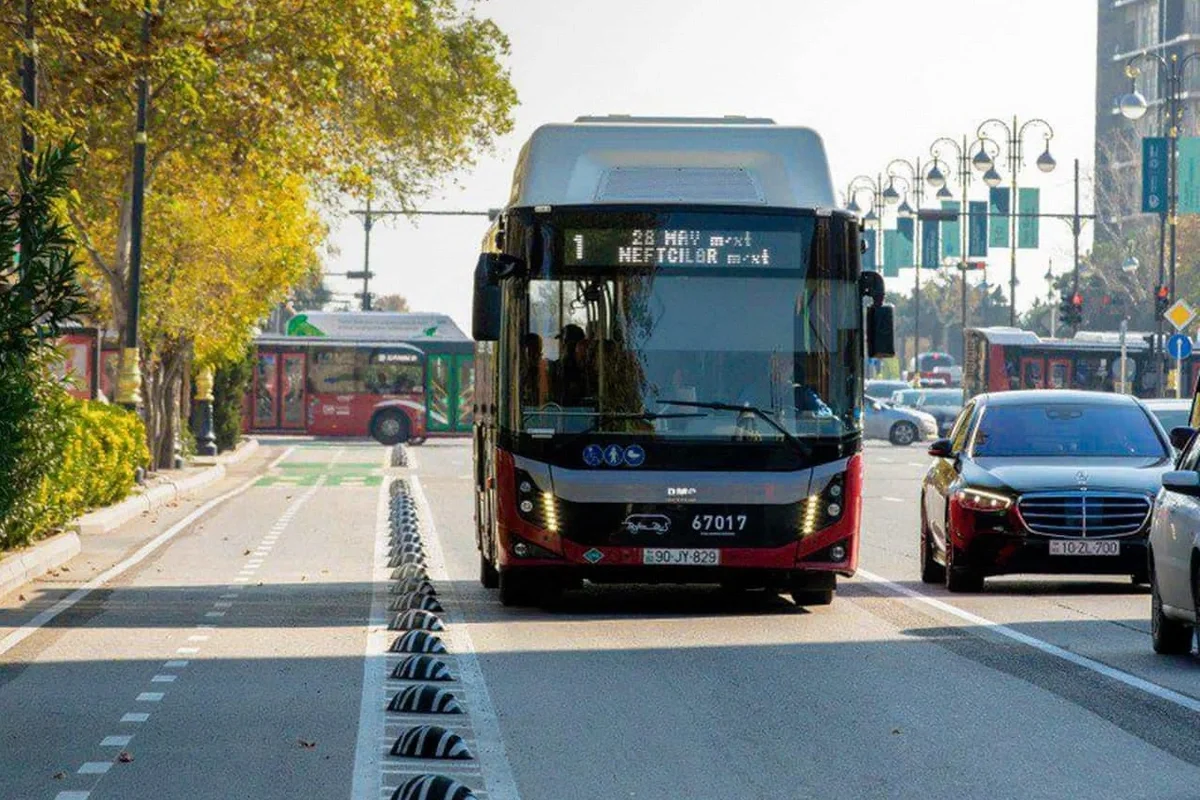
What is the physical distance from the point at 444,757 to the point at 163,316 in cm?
3619

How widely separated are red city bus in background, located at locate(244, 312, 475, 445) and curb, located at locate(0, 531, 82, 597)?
4503 cm

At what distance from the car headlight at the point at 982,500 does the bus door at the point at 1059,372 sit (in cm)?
5050

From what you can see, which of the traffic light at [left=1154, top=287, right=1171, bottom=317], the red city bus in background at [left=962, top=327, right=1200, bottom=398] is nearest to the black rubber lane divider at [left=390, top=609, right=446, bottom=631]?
the traffic light at [left=1154, top=287, right=1171, bottom=317]

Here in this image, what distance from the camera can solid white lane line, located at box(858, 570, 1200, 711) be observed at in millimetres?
12367

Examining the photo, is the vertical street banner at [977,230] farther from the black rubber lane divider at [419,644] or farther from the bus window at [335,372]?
the black rubber lane divider at [419,644]

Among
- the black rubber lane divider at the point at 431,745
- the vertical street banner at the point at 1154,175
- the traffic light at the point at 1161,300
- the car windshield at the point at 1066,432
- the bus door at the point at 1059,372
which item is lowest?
the black rubber lane divider at the point at 431,745

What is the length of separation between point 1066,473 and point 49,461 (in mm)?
9115

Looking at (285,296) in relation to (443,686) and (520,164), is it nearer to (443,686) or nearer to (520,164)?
(520,164)

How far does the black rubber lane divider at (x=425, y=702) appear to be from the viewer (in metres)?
11.7

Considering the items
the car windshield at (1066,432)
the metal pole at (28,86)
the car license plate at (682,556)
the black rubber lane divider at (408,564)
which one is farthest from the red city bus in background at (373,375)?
the car license plate at (682,556)

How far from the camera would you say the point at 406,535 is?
25.0 m

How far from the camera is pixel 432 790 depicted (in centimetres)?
848

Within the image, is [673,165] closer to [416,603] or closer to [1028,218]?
[416,603]

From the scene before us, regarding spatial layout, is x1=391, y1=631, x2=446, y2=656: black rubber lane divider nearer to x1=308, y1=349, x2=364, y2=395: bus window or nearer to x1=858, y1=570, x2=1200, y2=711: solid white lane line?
x1=858, y1=570, x2=1200, y2=711: solid white lane line
